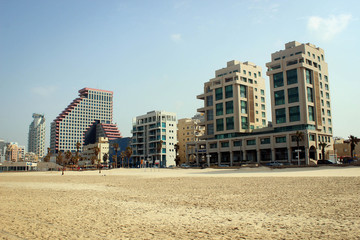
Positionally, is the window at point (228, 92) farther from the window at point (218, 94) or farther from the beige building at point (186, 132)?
the beige building at point (186, 132)

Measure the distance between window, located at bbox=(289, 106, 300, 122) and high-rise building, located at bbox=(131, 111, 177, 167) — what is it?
233ft

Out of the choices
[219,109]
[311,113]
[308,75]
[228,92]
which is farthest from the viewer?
[219,109]

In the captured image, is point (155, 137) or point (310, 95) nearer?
point (310, 95)

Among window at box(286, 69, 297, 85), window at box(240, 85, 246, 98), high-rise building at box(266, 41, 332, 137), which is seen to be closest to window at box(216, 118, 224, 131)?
window at box(240, 85, 246, 98)

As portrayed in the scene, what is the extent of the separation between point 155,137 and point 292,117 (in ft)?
256

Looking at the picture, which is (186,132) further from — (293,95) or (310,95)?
(310,95)

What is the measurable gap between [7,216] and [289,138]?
297ft

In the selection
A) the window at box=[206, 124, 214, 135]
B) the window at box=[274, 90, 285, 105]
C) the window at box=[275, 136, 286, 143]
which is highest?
the window at box=[274, 90, 285, 105]

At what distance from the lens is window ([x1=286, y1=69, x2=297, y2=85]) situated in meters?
97.6

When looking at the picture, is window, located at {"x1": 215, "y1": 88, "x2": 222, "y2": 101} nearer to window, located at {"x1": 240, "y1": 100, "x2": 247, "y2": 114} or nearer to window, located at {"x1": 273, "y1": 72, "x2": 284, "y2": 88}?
window, located at {"x1": 240, "y1": 100, "x2": 247, "y2": 114}

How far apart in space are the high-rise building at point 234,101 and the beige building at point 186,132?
111 feet

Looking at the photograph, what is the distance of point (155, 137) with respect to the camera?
513 feet

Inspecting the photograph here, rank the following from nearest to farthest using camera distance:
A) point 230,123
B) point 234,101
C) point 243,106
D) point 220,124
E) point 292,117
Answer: point 292,117 < point 234,101 < point 230,123 < point 243,106 < point 220,124

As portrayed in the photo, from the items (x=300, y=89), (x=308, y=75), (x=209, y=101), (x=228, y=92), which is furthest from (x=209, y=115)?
(x=308, y=75)
